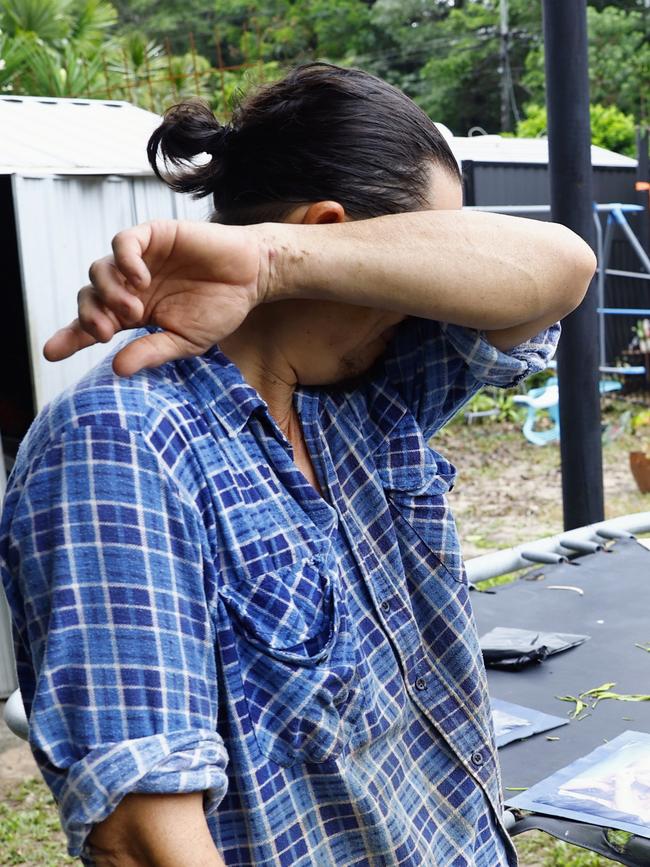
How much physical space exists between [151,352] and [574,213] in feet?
10.1

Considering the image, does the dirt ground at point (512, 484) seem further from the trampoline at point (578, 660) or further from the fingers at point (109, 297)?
the fingers at point (109, 297)

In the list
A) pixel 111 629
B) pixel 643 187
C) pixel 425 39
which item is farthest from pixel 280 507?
pixel 425 39

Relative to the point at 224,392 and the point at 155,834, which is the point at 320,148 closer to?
the point at 224,392

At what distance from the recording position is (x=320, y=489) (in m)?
1.33

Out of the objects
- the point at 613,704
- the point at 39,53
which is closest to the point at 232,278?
the point at 613,704

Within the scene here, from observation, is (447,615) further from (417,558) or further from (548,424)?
(548,424)

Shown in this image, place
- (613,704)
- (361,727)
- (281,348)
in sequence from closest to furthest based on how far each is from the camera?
(361,727)
(281,348)
(613,704)

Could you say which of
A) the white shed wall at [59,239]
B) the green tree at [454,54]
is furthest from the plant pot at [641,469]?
the green tree at [454,54]

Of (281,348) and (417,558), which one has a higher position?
(281,348)

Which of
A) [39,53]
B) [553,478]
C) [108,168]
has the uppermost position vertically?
[39,53]

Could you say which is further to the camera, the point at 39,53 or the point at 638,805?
the point at 39,53

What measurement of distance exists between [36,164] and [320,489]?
13.2 ft

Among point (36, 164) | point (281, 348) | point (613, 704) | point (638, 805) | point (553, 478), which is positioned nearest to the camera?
point (281, 348)

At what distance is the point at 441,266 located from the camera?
133 centimetres
